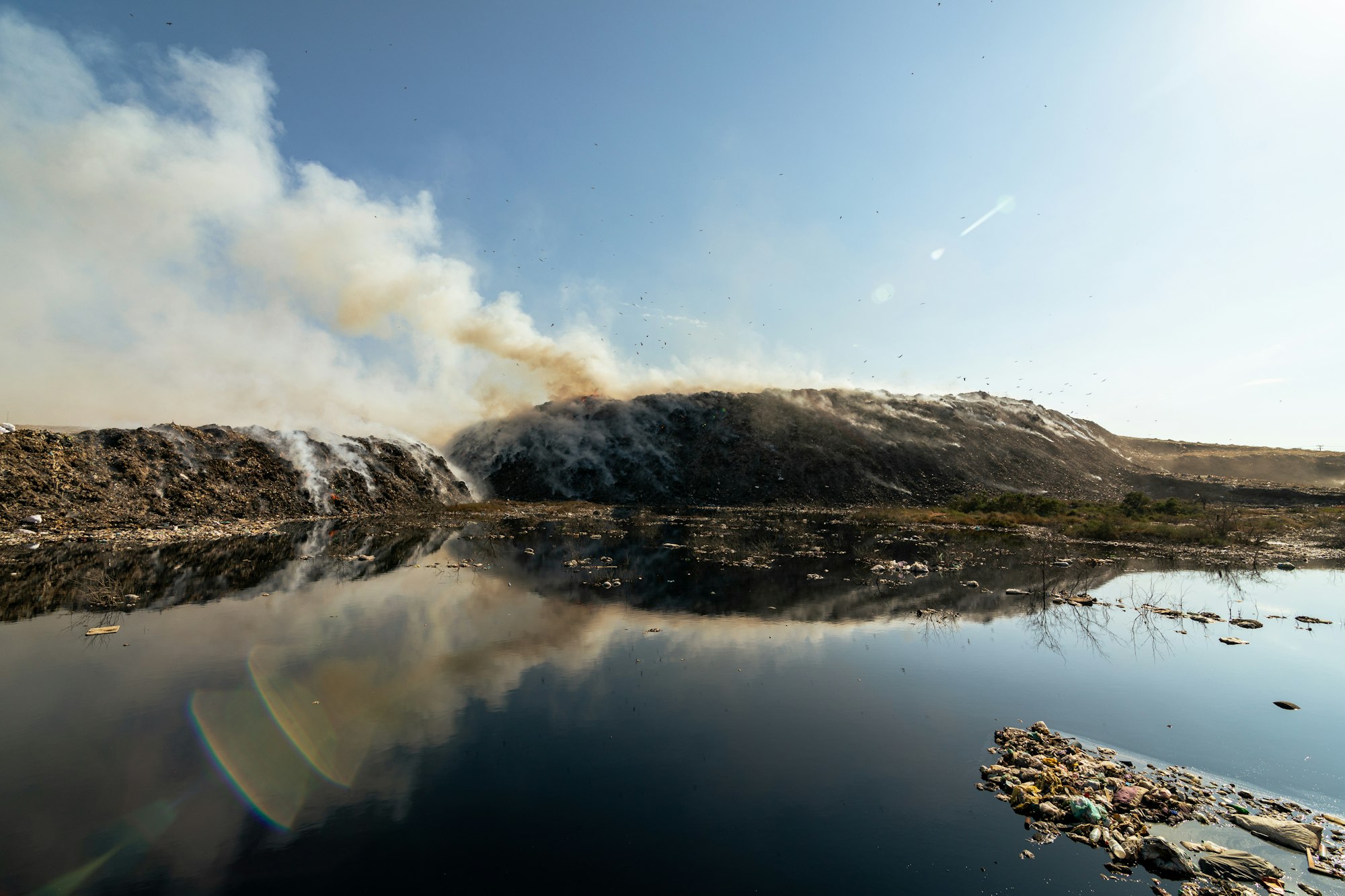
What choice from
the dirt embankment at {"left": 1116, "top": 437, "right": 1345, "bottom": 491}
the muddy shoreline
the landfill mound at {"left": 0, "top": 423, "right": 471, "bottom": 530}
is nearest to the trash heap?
the muddy shoreline

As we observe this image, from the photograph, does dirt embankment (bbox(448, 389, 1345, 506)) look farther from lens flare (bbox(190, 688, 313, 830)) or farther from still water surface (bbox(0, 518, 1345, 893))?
lens flare (bbox(190, 688, 313, 830))

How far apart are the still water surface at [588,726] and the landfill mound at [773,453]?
5157cm

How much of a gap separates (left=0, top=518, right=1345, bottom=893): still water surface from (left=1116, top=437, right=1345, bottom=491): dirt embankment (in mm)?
108433

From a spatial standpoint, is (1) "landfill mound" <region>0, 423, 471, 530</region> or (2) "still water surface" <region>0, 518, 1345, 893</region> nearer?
(2) "still water surface" <region>0, 518, 1345, 893</region>

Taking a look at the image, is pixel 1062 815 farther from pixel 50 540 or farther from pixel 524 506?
pixel 524 506

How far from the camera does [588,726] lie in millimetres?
10484

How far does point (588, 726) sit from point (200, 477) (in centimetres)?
4732

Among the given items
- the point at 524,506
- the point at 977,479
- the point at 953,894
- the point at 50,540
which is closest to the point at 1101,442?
the point at 977,479

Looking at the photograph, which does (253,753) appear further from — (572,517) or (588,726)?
(572,517)

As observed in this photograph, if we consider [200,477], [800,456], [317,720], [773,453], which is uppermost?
[773,453]

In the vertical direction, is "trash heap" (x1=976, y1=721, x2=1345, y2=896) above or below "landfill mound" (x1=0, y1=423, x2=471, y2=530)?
below

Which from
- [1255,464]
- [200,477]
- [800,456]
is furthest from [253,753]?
[1255,464]

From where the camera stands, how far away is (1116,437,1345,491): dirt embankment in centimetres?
10056

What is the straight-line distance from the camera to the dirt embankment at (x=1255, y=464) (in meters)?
101
